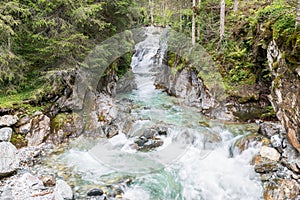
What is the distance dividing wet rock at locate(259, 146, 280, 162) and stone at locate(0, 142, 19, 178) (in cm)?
774

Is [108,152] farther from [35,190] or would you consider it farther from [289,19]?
[289,19]

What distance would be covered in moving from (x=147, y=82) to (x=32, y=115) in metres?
10.6

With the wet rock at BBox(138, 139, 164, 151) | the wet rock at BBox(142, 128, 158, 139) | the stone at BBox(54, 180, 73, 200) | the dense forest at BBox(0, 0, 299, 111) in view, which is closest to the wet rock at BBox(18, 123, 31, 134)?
the dense forest at BBox(0, 0, 299, 111)

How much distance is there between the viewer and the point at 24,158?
7773mm

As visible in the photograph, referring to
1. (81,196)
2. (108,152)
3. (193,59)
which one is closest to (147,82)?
(193,59)

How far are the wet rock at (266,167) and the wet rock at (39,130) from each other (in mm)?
7530

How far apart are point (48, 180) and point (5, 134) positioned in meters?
2.70

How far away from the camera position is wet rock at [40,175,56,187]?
256 inches

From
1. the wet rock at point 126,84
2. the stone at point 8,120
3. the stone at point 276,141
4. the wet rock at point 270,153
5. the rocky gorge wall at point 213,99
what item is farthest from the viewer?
the wet rock at point 126,84

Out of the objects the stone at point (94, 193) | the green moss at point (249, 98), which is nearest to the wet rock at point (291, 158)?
the green moss at point (249, 98)

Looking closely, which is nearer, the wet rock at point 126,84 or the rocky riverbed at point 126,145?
the rocky riverbed at point 126,145

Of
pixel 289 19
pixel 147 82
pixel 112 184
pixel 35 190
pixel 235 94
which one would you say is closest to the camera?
pixel 35 190

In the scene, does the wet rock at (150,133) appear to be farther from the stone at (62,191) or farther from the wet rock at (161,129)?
the stone at (62,191)

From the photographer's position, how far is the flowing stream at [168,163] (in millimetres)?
6551
